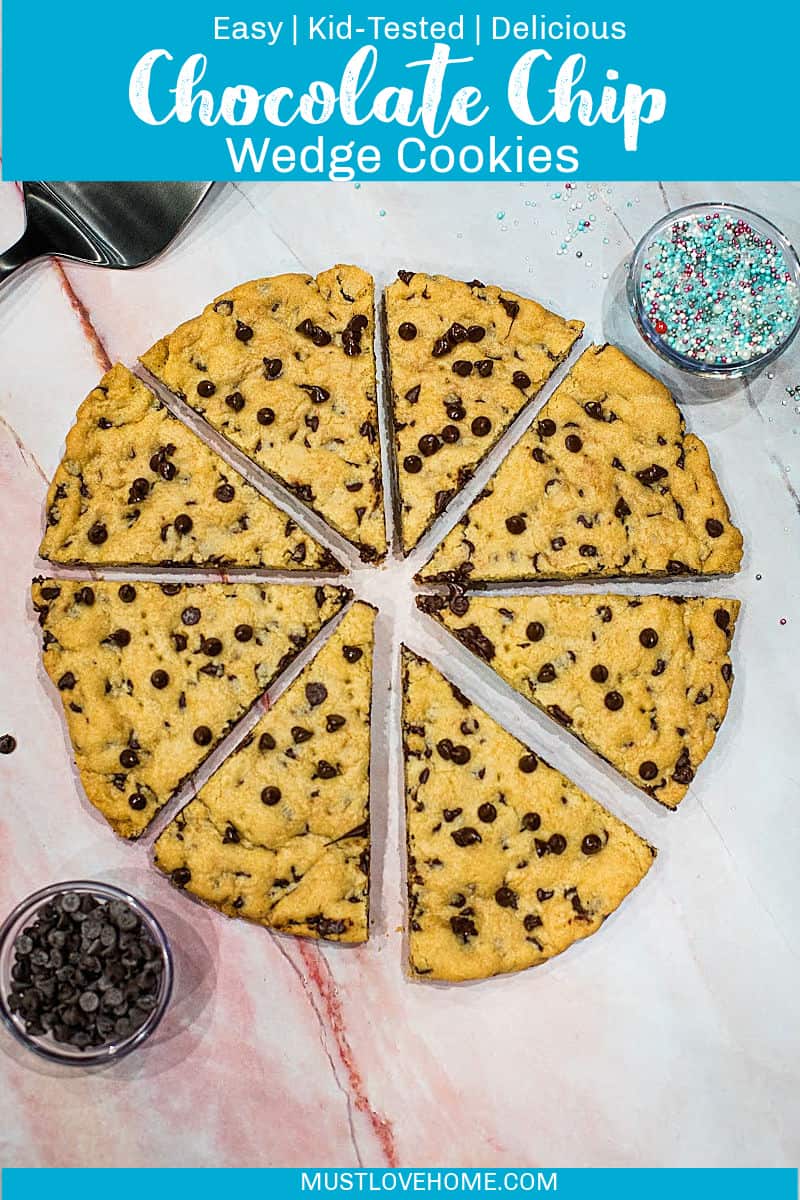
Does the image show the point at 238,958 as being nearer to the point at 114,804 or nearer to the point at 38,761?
the point at 114,804

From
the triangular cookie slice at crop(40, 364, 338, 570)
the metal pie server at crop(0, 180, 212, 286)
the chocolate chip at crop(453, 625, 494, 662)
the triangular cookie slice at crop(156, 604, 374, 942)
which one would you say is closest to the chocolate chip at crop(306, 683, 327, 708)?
the triangular cookie slice at crop(156, 604, 374, 942)

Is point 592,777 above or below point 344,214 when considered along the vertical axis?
below

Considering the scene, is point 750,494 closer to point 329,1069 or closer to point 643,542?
point 643,542

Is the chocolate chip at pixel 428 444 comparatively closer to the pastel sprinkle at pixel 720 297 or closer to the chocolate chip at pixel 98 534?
the pastel sprinkle at pixel 720 297

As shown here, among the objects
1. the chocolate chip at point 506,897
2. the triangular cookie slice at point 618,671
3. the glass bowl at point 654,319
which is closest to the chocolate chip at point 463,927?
the chocolate chip at point 506,897

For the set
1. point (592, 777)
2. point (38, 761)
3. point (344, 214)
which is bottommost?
point (38, 761)

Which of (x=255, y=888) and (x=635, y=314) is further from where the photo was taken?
(x=635, y=314)

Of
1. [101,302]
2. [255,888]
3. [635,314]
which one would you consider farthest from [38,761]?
[635,314]

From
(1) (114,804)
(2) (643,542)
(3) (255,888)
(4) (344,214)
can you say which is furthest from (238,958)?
(4) (344,214)
